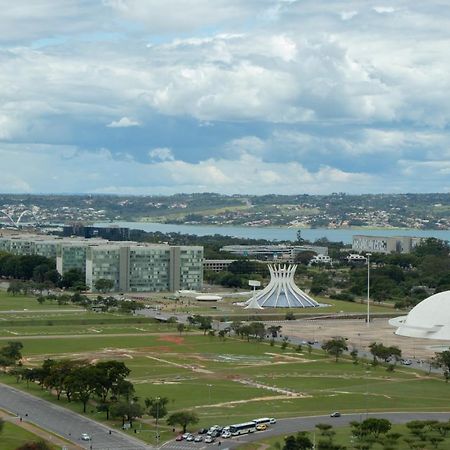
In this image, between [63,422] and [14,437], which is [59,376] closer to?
[63,422]

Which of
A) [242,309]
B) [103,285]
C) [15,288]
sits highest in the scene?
[103,285]

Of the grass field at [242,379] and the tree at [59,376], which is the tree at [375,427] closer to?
the grass field at [242,379]

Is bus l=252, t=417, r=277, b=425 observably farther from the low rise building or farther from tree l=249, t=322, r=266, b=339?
the low rise building

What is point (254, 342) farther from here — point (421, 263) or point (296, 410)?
point (421, 263)

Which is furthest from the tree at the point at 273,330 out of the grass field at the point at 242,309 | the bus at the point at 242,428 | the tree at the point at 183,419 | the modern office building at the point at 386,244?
the modern office building at the point at 386,244

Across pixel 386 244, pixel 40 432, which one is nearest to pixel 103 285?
pixel 40 432
